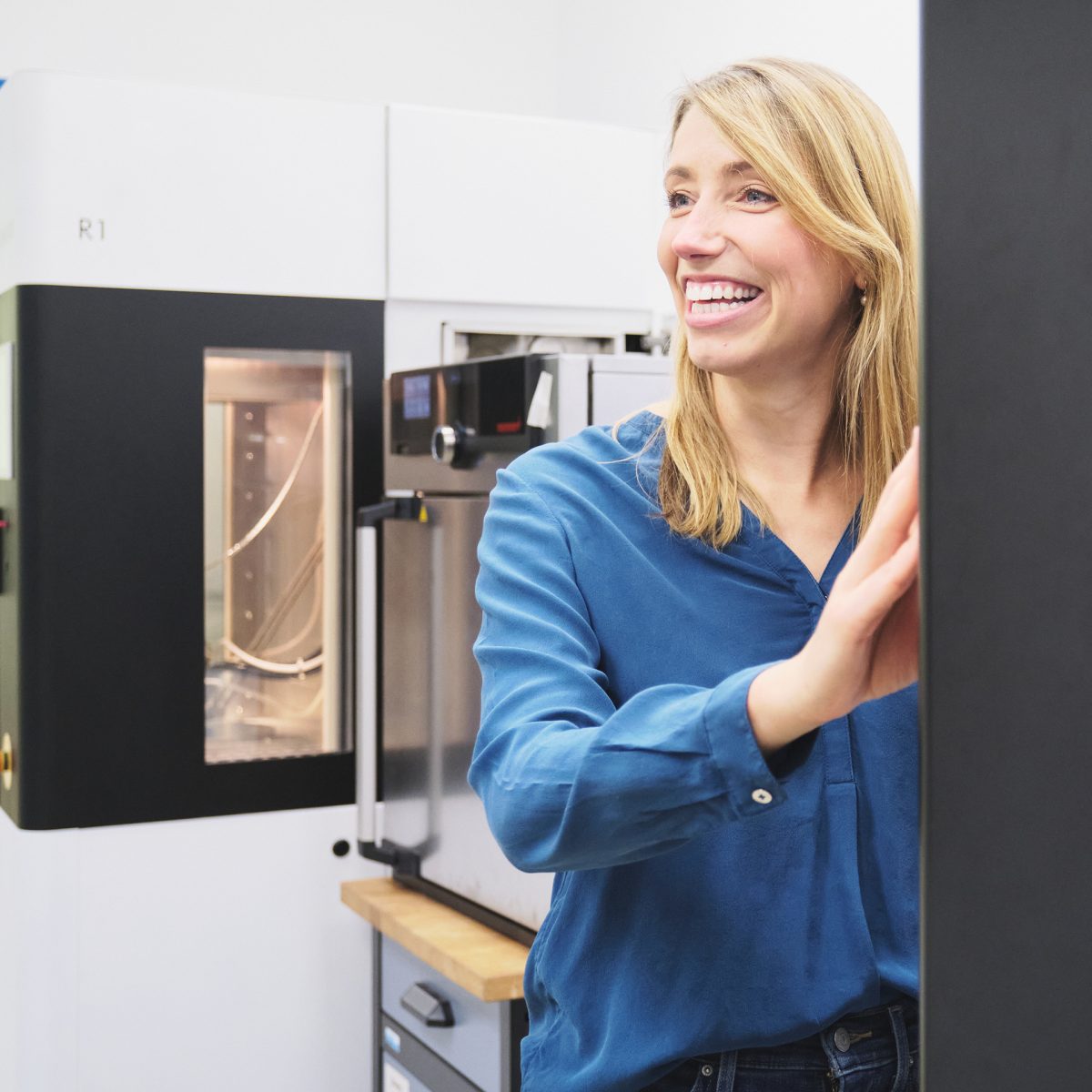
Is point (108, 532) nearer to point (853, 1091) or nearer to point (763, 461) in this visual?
point (763, 461)

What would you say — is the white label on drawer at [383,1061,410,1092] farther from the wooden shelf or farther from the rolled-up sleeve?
the rolled-up sleeve

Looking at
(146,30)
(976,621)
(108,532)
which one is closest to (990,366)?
(976,621)

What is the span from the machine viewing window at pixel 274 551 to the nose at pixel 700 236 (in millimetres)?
1579

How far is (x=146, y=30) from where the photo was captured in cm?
355

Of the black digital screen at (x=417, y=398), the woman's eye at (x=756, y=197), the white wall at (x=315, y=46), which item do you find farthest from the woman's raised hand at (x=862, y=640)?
the white wall at (x=315, y=46)

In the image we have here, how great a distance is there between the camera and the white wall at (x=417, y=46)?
11.0ft

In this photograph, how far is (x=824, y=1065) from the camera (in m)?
0.92

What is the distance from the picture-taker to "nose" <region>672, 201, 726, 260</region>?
979mm

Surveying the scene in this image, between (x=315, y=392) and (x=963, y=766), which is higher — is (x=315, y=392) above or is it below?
above

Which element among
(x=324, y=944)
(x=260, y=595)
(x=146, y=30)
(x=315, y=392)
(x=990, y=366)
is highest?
(x=146, y=30)

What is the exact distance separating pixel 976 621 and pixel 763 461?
66 centimetres

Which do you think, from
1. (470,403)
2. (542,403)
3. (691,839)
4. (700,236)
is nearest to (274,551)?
(470,403)

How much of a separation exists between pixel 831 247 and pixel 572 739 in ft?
1.48

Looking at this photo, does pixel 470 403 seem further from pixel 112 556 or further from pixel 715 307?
pixel 715 307
